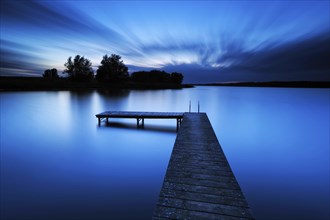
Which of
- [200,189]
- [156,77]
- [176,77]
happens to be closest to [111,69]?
[156,77]

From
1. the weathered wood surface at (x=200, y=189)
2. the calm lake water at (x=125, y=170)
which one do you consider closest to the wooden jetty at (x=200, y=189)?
the weathered wood surface at (x=200, y=189)

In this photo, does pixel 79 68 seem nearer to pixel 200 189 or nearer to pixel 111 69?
pixel 111 69

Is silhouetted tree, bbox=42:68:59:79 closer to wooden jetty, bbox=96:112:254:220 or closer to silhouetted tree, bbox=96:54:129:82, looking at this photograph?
silhouetted tree, bbox=96:54:129:82

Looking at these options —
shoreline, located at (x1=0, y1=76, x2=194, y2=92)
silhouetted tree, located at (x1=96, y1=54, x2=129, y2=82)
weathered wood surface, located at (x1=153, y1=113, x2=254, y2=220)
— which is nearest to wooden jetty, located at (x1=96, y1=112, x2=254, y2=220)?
weathered wood surface, located at (x1=153, y1=113, x2=254, y2=220)

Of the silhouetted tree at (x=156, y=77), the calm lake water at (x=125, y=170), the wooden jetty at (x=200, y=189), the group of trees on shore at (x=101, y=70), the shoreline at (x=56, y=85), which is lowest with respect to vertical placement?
the calm lake water at (x=125, y=170)

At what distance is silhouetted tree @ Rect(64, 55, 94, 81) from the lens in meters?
66.9

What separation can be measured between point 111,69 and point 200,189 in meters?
68.9

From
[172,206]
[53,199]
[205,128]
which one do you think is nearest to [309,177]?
[205,128]

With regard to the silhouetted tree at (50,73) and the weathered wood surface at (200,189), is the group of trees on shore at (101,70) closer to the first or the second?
the silhouetted tree at (50,73)

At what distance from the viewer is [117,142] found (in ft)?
37.2

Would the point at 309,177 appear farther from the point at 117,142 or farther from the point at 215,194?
the point at 117,142

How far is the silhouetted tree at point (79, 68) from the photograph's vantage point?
66875mm

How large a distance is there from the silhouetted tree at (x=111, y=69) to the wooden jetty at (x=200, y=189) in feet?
218

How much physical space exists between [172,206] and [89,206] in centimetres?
299
